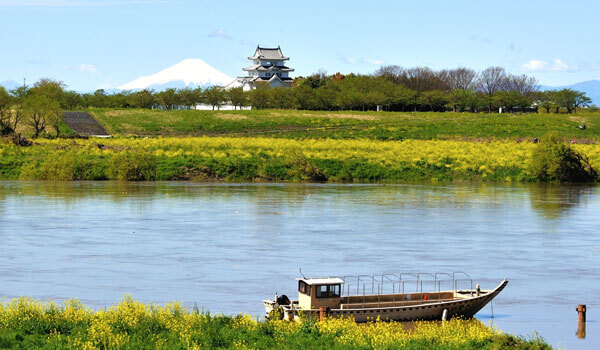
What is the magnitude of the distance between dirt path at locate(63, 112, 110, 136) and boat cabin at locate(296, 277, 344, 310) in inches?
3355

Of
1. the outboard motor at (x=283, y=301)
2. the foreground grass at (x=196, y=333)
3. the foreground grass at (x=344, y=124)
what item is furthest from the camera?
the foreground grass at (x=344, y=124)

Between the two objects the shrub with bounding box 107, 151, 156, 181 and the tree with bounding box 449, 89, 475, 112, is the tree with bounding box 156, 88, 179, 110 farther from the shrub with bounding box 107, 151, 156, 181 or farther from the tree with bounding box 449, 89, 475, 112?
the shrub with bounding box 107, 151, 156, 181

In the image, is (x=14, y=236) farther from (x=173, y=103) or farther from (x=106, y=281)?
(x=173, y=103)

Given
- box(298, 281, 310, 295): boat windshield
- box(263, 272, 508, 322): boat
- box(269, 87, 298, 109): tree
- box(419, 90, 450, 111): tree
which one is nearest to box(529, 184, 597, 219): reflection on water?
box(263, 272, 508, 322): boat

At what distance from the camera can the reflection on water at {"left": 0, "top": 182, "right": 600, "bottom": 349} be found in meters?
27.0

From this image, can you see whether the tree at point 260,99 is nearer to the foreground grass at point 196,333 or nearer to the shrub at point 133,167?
the shrub at point 133,167

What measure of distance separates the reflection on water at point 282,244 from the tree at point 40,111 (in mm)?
33891

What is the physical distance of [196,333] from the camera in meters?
20.7

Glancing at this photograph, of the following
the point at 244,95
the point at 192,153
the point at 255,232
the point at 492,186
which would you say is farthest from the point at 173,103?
the point at 255,232

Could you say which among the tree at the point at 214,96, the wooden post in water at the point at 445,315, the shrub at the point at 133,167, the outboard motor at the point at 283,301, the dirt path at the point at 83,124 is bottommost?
the wooden post in water at the point at 445,315

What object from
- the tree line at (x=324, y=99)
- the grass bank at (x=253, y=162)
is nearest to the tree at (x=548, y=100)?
the tree line at (x=324, y=99)

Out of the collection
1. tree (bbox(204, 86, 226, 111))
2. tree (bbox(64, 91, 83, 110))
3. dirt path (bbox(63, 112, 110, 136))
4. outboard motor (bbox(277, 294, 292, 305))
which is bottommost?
outboard motor (bbox(277, 294, 292, 305))

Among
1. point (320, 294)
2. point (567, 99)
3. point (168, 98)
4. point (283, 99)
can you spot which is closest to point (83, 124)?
point (168, 98)

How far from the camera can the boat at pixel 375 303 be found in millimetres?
23438
